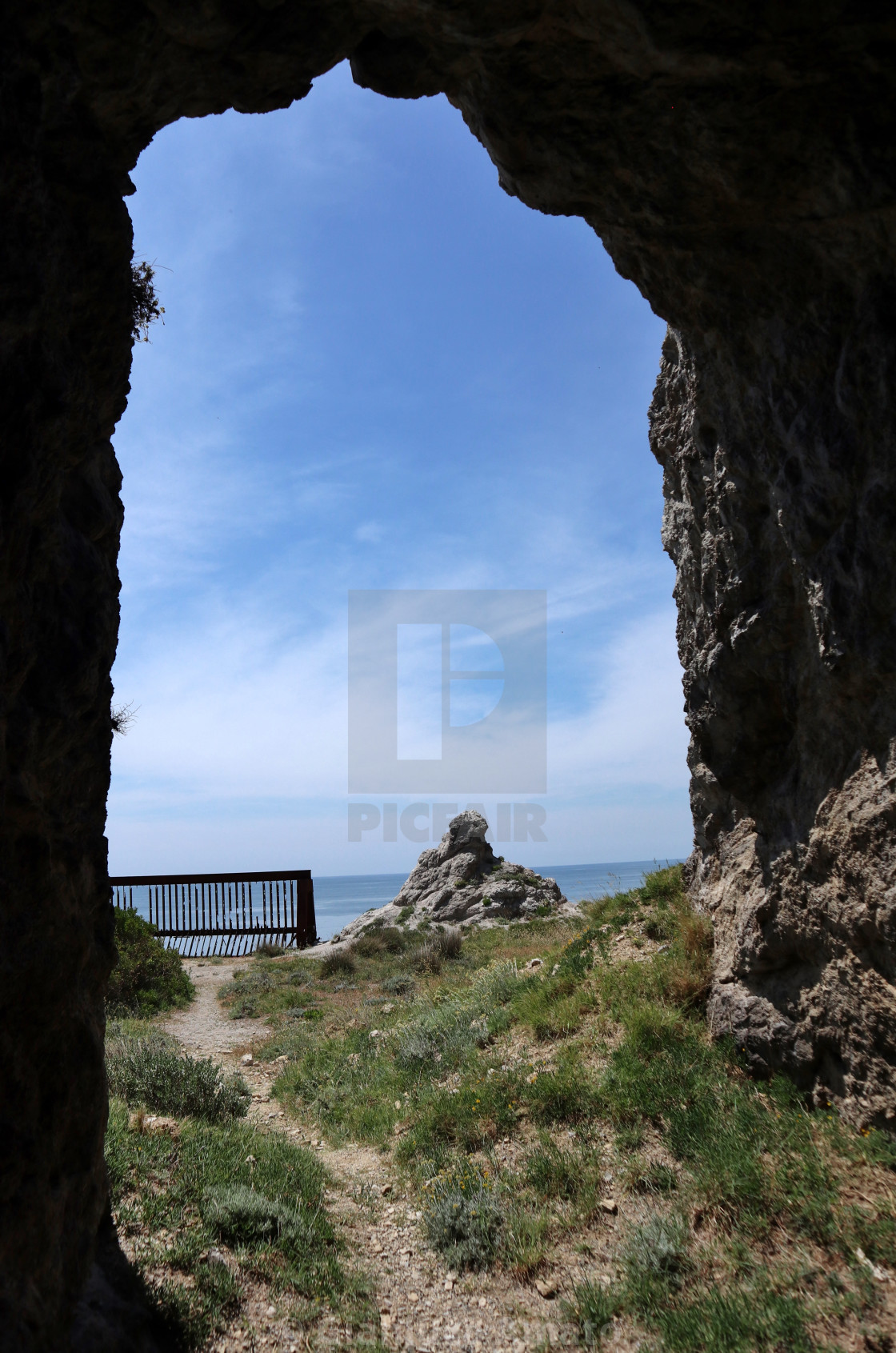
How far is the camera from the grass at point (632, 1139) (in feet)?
11.8

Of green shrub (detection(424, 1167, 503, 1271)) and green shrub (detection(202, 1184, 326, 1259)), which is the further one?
green shrub (detection(424, 1167, 503, 1271))

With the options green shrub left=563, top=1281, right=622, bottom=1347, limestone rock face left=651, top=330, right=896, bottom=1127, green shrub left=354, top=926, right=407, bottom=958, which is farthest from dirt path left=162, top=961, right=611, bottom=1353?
green shrub left=354, top=926, right=407, bottom=958

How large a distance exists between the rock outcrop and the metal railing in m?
1.48

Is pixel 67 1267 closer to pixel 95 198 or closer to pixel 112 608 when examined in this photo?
pixel 112 608

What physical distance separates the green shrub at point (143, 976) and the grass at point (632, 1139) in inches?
141

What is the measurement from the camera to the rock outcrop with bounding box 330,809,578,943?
18359 millimetres

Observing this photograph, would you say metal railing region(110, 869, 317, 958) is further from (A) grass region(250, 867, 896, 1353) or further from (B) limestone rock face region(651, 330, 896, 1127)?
(B) limestone rock face region(651, 330, 896, 1127)

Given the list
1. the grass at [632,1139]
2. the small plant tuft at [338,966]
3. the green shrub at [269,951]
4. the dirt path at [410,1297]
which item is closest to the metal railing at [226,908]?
the green shrub at [269,951]

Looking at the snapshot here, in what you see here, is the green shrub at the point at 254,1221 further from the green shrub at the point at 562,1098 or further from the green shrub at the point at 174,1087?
the green shrub at the point at 562,1098

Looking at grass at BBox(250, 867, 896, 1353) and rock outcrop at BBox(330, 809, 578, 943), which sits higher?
grass at BBox(250, 867, 896, 1353)

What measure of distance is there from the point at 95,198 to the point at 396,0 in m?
1.88

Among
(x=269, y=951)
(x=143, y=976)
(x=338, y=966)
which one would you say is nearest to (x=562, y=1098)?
(x=143, y=976)

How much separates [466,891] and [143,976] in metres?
9.00

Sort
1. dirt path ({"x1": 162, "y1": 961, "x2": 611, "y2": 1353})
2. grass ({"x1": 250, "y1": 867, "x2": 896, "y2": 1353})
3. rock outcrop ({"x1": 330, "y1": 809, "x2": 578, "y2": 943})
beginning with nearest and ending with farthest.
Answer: grass ({"x1": 250, "y1": 867, "x2": 896, "y2": 1353}), dirt path ({"x1": 162, "y1": 961, "x2": 611, "y2": 1353}), rock outcrop ({"x1": 330, "y1": 809, "x2": 578, "y2": 943})
